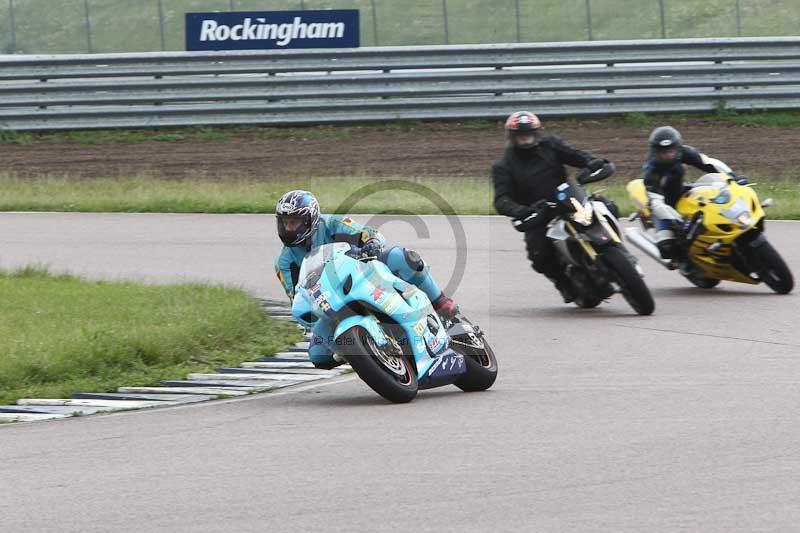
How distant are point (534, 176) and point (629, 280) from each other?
151 cm

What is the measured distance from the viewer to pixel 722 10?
34.6 m

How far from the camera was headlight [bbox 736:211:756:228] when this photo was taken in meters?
12.9

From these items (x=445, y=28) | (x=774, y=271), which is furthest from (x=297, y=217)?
(x=445, y=28)

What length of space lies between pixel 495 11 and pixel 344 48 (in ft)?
19.2

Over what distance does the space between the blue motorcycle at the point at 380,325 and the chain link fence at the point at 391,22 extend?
21063 millimetres

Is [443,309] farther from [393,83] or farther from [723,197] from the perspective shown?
[393,83]

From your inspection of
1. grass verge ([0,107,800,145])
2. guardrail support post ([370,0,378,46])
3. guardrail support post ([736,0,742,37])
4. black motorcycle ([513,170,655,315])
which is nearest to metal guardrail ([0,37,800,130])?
grass verge ([0,107,800,145])

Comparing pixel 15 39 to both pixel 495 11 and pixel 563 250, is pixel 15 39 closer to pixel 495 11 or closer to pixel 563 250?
pixel 495 11

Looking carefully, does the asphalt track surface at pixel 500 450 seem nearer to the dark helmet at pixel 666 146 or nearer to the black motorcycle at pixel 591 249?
the black motorcycle at pixel 591 249

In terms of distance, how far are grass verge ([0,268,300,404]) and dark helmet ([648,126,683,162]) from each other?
3953 mm

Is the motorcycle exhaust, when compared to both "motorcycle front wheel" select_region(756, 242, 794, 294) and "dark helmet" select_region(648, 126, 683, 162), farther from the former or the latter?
"motorcycle front wheel" select_region(756, 242, 794, 294)

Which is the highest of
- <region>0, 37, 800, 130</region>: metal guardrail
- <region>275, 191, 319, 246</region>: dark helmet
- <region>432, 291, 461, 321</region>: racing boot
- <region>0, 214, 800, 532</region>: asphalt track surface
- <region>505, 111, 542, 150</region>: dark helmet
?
<region>0, 37, 800, 130</region>: metal guardrail

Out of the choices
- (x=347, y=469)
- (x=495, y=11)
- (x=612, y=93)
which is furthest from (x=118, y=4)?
(x=347, y=469)

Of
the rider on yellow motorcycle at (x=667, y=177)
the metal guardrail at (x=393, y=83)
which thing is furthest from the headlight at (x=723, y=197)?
the metal guardrail at (x=393, y=83)
